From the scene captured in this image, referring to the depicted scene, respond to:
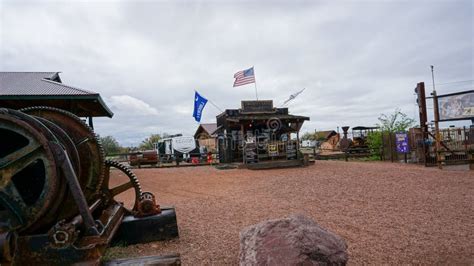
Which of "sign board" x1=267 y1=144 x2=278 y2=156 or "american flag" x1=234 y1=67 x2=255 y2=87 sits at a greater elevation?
"american flag" x1=234 y1=67 x2=255 y2=87

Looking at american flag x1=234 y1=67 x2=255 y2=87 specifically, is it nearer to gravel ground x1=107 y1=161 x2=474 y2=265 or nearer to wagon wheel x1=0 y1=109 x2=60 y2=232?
gravel ground x1=107 y1=161 x2=474 y2=265

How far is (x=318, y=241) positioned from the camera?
3.48 meters

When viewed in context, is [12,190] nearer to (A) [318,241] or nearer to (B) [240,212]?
(A) [318,241]

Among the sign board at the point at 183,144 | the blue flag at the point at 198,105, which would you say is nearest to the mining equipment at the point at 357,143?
the blue flag at the point at 198,105

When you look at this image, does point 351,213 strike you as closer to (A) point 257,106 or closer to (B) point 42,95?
(B) point 42,95

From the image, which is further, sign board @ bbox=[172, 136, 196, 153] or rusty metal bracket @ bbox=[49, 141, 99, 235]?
sign board @ bbox=[172, 136, 196, 153]

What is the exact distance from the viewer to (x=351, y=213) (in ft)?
22.3

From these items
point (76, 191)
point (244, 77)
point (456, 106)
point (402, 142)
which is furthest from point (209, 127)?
point (76, 191)

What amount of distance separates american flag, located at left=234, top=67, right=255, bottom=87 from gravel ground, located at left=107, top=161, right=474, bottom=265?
10070 millimetres

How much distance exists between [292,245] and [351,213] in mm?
3895

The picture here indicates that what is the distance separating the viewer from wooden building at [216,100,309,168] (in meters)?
19.2

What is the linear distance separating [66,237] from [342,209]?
6.22 metres

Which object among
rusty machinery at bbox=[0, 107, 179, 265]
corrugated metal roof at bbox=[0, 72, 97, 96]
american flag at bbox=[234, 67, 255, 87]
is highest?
american flag at bbox=[234, 67, 255, 87]

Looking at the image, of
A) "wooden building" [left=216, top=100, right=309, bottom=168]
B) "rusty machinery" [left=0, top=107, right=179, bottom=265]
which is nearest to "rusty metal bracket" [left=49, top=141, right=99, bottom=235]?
"rusty machinery" [left=0, top=107, right=179, bottom=265]
